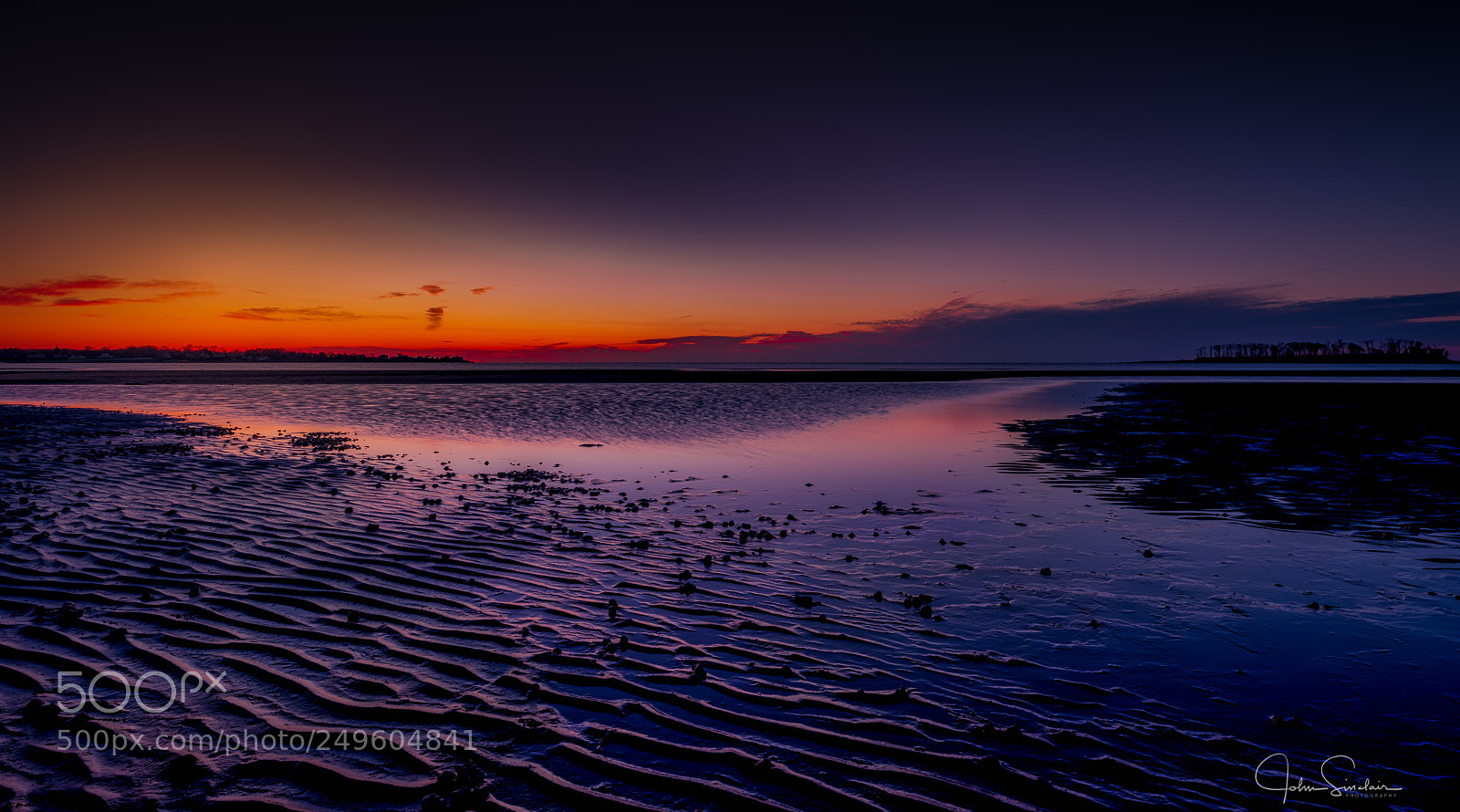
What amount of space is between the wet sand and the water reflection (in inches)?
163

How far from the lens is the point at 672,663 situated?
683cm

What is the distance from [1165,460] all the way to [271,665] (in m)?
24.8

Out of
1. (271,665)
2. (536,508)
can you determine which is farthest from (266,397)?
(271,665)

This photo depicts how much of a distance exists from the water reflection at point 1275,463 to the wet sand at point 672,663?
4.14 meters

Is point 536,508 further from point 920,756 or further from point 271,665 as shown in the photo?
point 920,756

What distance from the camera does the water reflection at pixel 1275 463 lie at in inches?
566

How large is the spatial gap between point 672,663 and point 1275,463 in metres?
23.5

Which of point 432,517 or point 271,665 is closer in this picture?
point 271,665

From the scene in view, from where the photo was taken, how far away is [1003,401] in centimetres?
5275
